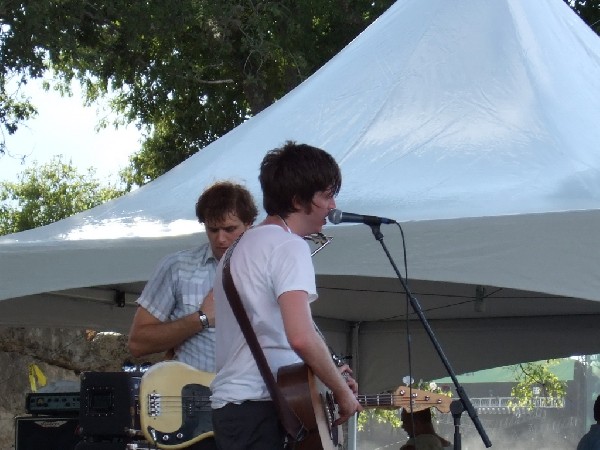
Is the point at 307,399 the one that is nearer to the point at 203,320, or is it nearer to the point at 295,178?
the point at 295,178

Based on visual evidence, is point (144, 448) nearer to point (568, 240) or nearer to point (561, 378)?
point (568, 240)

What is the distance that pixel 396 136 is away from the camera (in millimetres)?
4664

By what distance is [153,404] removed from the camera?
376cm

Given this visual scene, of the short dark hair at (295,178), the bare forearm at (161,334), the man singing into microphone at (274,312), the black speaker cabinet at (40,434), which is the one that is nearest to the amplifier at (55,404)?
the black speaker cabinet at (40,434)

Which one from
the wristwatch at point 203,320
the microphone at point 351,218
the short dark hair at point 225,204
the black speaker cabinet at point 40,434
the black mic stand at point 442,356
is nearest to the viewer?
the microphone at point 351,218

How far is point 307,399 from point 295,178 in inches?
21.9

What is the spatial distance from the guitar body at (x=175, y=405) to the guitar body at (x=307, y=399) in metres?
0.92

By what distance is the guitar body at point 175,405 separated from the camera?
3719 mm

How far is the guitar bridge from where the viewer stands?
3754 mm

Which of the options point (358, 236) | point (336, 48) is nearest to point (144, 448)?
point (358, 236)

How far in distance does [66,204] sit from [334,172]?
984 inches

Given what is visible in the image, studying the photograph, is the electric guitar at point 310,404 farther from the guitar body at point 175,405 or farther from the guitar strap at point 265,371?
the guitar body at point 175,405

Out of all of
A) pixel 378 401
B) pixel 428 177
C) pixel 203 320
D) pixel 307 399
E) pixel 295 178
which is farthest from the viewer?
pixel 378 401

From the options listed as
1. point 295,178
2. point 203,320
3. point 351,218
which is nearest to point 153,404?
point 203,320
